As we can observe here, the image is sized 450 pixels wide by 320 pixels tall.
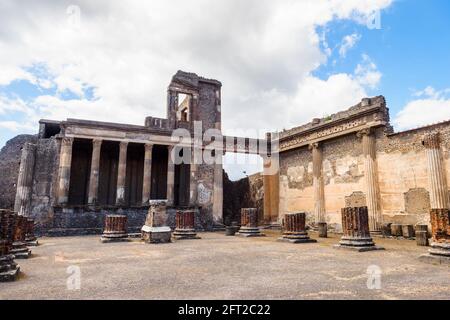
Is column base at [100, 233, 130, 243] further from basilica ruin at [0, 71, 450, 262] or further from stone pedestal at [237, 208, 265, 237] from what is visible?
stone pedestal at [237, 208, 265, 237]

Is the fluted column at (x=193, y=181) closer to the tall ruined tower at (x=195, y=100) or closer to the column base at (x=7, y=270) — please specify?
the tall ruined tower at (x=195, y=100)

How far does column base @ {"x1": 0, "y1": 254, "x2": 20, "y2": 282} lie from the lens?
4465mm

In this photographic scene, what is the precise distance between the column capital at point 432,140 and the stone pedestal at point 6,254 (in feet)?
44.2

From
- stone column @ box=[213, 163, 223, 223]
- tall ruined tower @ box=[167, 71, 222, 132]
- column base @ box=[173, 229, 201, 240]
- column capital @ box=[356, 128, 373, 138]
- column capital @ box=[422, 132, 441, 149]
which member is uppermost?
tall ruined tower @ box=[167, 71, 222, 132]

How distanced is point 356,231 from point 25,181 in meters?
16.2

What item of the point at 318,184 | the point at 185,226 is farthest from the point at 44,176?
the point at 318,184

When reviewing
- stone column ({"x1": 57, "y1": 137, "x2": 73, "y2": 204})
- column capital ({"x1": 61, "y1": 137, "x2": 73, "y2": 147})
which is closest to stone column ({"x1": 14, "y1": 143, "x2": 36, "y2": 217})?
stone column ({"x1": 57, "y1": 137, "x2": 73, "y2": 204})

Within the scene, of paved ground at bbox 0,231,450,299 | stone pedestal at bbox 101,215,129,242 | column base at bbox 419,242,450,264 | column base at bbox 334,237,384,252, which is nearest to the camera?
paved ground at bbox 0,231,450,299

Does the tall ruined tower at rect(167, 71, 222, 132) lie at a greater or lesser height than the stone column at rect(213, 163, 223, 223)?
greater

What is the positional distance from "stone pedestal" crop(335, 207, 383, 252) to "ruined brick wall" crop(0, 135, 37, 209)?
1893cm

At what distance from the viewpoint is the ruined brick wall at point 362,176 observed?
41.3 ft

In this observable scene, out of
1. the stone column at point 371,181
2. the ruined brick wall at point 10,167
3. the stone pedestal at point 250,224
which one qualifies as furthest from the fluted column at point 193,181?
the ruined brick wall at point 10,167

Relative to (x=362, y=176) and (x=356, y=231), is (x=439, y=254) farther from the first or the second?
(x=362, y=176)

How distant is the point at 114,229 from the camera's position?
37.8 feet
